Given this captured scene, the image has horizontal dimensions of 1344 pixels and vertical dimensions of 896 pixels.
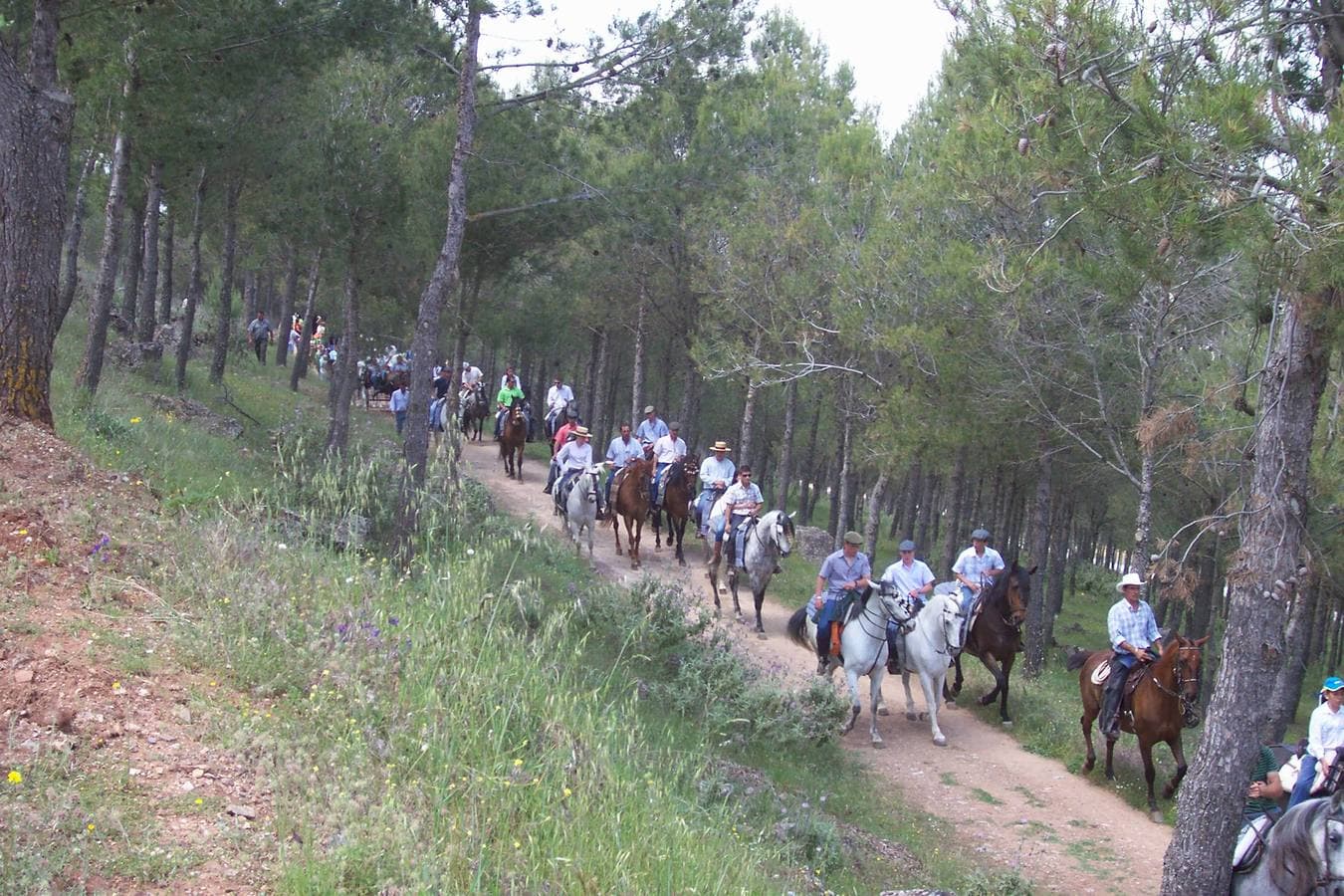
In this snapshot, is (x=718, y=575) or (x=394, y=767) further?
(x=718, y=575)

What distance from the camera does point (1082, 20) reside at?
23.9ft

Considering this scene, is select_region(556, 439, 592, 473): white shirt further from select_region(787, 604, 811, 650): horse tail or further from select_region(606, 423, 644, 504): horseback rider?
select_region(787, 604, 811, 650): horse tail

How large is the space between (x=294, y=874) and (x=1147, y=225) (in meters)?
6.37

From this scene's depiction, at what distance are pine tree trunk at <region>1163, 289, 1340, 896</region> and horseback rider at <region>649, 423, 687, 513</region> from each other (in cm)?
1407

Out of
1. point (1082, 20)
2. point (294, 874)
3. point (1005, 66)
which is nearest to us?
point (294, 874)

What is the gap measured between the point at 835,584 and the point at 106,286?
1002cm

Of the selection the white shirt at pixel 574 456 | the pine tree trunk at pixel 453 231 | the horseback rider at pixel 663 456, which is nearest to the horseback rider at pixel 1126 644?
the pine tree trunk at pixel 453 231

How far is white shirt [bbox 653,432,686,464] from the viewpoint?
848 inches

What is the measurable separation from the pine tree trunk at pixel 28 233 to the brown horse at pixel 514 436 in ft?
59.6

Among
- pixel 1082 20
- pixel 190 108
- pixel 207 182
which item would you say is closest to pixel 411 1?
pixel 190 108

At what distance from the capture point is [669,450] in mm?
21609

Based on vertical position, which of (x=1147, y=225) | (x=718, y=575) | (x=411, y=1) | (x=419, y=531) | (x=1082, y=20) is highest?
(x=411, y=1)

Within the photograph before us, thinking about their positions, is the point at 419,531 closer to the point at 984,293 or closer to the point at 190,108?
the point at 190,108

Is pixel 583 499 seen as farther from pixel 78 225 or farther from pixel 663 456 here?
pixel 78 225
